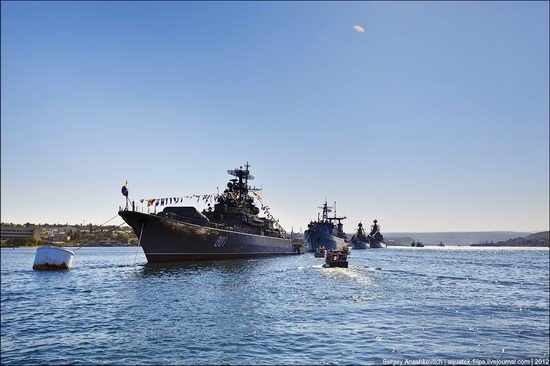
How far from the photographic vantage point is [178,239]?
179 ft

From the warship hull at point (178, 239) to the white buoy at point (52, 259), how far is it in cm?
1003

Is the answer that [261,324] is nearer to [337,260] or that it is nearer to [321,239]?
[337,260]

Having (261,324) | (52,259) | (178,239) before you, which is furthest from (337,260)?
(261,324)

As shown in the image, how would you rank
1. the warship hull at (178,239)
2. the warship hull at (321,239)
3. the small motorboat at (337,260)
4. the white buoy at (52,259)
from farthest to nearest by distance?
the warship hull at (321,239) < the small motorboat at (337,260) < the white buoy at (52,259) < the warship hull at (178,239)

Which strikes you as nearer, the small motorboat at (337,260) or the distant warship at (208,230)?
the distant warship at (208,230)

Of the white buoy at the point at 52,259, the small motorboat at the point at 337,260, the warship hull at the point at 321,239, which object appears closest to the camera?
the white buoy at the point at 52,259

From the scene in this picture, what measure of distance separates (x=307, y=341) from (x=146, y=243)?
40974 mm

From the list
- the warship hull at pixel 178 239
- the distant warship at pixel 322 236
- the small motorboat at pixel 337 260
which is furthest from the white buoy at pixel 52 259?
the distant warship at pixel 322 236

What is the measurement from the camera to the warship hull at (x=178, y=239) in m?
51.6

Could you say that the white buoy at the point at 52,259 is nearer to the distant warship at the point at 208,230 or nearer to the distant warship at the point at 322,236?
the distant warship at the point at 208,230

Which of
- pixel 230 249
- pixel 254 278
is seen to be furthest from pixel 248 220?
pixel 254 278

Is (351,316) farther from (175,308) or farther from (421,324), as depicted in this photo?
(175,308)

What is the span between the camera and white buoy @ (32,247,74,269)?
51.8 m

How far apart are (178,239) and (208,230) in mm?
5714
